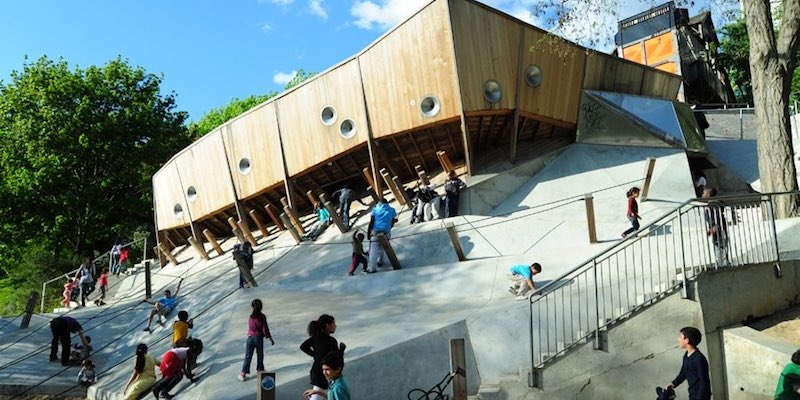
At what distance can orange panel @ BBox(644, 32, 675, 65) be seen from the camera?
35.1 m

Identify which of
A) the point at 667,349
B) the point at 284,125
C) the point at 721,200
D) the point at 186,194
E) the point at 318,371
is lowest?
the point at 667,349

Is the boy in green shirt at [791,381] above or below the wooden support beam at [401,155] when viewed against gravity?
below

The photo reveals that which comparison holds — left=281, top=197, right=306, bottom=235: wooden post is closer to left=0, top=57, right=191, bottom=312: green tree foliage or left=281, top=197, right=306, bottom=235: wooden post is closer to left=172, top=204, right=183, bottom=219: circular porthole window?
left=172, top=204, right=183, bottom=219: circular porthole window

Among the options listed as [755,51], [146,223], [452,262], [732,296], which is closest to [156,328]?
[452,262]

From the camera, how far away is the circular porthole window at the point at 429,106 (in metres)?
16.7

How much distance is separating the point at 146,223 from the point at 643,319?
3128 cm

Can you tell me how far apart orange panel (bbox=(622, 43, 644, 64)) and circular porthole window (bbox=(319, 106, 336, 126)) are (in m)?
25.0

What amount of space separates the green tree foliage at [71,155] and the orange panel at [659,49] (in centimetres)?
2806

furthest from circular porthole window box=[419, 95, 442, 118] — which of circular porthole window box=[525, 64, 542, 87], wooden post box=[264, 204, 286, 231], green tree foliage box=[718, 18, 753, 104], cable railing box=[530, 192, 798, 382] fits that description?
green tree foliage box=[718, 18, 753, 104]

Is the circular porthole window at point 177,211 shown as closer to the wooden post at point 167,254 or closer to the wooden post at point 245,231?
the wooden post at point 167,254

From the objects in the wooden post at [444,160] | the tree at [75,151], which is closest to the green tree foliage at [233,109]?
the tree at [75,151]

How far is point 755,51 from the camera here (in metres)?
A: 10.7

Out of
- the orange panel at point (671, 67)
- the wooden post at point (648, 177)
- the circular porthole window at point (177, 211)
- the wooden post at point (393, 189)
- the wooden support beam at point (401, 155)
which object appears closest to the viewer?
the wooden post at point (648, 177)

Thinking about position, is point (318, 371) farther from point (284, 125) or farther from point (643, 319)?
point (284, 125)
